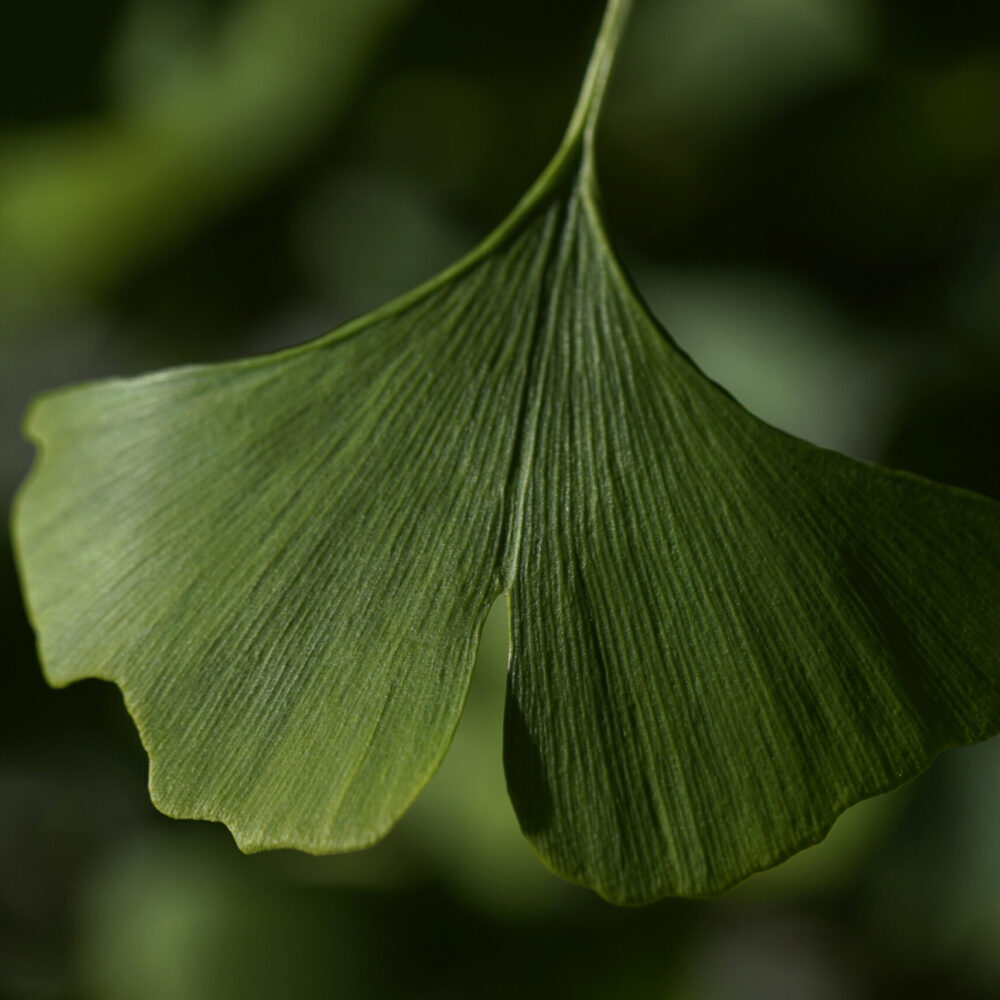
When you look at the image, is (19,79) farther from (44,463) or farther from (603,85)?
(603,85)

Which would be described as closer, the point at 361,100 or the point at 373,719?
the point at 373,719

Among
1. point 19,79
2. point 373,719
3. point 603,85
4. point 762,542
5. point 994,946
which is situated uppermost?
point 603,85

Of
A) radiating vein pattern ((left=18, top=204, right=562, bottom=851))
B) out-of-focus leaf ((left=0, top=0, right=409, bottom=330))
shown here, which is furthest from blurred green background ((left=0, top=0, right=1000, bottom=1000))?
radiating vein pattern ((left=18, top=204, right=562, bottom=851))

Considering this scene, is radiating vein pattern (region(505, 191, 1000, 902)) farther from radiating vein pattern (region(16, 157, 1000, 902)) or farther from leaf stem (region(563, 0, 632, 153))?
leaf stem (region(563, 0, 632, 153))

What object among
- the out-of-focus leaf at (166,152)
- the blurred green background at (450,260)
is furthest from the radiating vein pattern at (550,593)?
the out-of-focus leaf at (166,152)

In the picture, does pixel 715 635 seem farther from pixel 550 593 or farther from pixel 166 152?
pixel 166 152

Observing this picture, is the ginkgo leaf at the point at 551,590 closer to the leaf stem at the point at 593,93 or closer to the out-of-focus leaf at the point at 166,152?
the leaf stem at the point at 593,93

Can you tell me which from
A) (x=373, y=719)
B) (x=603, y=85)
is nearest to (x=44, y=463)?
(x=373, y=719)
